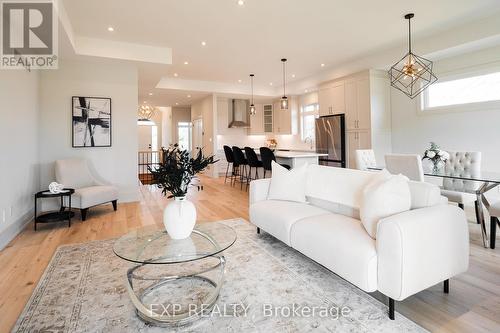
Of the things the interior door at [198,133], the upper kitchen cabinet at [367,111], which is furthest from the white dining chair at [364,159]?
the interior door at [198,133]

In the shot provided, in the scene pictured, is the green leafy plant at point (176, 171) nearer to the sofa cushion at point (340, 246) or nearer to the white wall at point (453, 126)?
the sofa cushion at point (340, 246)

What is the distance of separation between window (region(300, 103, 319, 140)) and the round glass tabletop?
6765 millimetres

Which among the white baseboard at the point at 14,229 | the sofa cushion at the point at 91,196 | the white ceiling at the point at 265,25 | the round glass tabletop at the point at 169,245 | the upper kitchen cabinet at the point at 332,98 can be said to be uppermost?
the white ceiling at the point at 265,25

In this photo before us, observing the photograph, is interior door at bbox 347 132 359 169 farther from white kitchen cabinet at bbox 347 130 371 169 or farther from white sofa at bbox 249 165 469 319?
white sofa at bbox 249 165 469 319

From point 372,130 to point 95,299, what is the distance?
5.68 m

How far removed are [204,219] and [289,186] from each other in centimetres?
162

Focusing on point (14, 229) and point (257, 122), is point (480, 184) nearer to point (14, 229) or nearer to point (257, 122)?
point (14, 229)

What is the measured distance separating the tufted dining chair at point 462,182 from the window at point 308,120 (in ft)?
16.1

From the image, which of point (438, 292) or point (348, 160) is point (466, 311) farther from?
point (348, 160)

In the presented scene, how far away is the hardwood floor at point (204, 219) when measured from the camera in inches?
70.6

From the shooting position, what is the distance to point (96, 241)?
3256 mm

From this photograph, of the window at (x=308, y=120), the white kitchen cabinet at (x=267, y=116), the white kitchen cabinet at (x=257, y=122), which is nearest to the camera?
the window at (x=308, y=120)

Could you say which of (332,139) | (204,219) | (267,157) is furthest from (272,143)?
(204,219)

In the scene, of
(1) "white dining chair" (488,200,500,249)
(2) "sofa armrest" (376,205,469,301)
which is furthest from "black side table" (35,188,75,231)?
(1) "white dining chair" (488,200,500,249)
